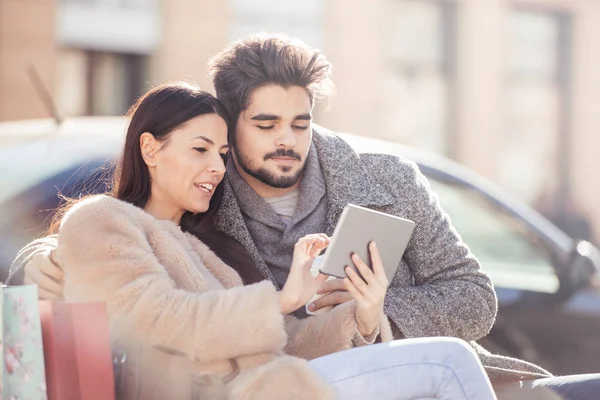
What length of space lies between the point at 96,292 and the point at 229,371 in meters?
0.38

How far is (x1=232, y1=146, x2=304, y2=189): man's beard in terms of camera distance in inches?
149

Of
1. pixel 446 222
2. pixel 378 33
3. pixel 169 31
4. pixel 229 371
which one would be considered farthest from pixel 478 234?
pixel 378 33

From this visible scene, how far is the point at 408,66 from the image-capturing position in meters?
15.7

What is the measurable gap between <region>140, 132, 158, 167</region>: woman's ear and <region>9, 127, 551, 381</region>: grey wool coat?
0.41 m

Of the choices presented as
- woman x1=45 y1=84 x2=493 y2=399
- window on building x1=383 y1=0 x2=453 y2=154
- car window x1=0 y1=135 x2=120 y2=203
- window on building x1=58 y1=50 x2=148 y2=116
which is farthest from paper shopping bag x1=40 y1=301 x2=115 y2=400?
window on building x1=383 y1=0 x2=453 y2=154

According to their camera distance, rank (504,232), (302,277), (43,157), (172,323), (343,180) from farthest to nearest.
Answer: (504,232) → (43,157) → (343,180) → (302,277) → (172,323)

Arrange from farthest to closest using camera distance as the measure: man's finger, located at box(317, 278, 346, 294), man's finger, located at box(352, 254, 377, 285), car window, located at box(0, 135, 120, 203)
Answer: car window, located at box(0, 135, 120, 203) < man's finger, located at box(317, 278, 346, 294) < man's finger, located at box(352, 254, 377, 285)

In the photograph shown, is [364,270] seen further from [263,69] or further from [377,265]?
[263,69]

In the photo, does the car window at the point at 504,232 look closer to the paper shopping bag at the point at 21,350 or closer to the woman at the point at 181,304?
the woman at the point at 181,304

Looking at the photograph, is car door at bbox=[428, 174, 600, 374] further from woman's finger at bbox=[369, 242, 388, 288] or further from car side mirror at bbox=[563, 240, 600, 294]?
woman's finger at bbox=[369, 242, 388, 288]

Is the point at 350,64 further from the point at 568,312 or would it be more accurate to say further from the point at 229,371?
the point at 229,371

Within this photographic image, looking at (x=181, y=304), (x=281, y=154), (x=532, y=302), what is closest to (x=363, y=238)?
(x=181, y=304)

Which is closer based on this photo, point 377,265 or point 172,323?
point 172,323

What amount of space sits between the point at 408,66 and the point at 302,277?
505 inches
